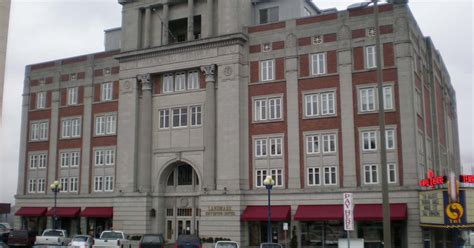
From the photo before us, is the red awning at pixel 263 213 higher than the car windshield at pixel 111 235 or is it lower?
higher

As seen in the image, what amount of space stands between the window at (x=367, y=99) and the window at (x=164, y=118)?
19.5 m

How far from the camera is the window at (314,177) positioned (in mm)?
46281

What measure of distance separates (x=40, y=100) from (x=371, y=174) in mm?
40778

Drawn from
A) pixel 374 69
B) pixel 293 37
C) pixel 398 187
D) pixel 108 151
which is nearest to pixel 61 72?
pixel 108 151

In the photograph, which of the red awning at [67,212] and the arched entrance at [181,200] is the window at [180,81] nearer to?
the arched entrance at [181,200]

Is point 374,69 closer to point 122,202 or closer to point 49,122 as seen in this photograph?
point 122,202

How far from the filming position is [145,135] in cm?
5425

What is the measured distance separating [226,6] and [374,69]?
625 inches

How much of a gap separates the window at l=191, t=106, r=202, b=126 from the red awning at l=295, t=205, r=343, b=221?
44.3ft

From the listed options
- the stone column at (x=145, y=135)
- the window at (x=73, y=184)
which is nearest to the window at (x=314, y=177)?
the stone column at (x=145, y=135)

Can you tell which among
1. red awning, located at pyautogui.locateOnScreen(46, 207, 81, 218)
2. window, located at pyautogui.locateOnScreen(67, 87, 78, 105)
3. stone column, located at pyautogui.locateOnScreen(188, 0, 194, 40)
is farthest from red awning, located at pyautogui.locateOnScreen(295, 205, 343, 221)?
window, located at pyautogui.locateOnScreen(67, 87, 78, 105)

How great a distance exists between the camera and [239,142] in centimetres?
4903

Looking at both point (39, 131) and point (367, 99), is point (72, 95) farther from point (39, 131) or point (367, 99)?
point (367, 99)

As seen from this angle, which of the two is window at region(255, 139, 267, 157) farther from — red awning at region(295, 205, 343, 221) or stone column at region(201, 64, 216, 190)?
red awning at region(295, 205, 343, 221)
